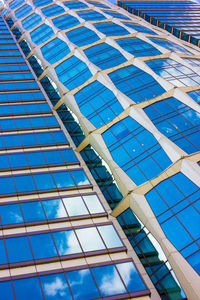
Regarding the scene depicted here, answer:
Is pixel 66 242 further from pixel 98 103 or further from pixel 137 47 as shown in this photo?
pixel 137 47

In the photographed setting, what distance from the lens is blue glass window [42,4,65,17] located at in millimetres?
64706

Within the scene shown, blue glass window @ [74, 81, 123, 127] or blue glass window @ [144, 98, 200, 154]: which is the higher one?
blue glass window @ [74, 81, 123, 127]

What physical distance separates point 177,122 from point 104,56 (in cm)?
1741

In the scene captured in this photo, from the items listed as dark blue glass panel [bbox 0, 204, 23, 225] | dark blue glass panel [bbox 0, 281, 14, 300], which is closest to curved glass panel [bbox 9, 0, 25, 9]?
dark blue glass panel [bbox 0, 204, 23, 225]

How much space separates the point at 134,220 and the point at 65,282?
28.5 feet

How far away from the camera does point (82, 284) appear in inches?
1034

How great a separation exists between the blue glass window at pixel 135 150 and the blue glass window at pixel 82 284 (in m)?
10.0

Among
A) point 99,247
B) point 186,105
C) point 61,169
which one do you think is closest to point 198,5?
point 186,105

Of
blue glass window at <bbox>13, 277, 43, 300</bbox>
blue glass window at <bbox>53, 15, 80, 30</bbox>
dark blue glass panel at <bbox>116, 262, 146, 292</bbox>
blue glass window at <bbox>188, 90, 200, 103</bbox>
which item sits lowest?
dark blue glass panel at <bbox>116, 262, 146, 292</bbox>

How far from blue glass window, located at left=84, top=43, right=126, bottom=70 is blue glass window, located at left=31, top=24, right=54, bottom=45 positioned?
→ 36.2ft

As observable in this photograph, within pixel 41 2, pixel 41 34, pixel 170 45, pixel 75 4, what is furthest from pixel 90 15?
pixel 170 45

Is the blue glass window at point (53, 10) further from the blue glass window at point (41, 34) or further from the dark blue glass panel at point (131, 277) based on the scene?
the dark blue glass panel at point (131, 277)

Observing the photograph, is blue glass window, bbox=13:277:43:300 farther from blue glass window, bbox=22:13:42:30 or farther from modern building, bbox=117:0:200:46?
modern building, bbox=117:0:200:46

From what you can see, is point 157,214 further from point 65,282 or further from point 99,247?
point 65,282
